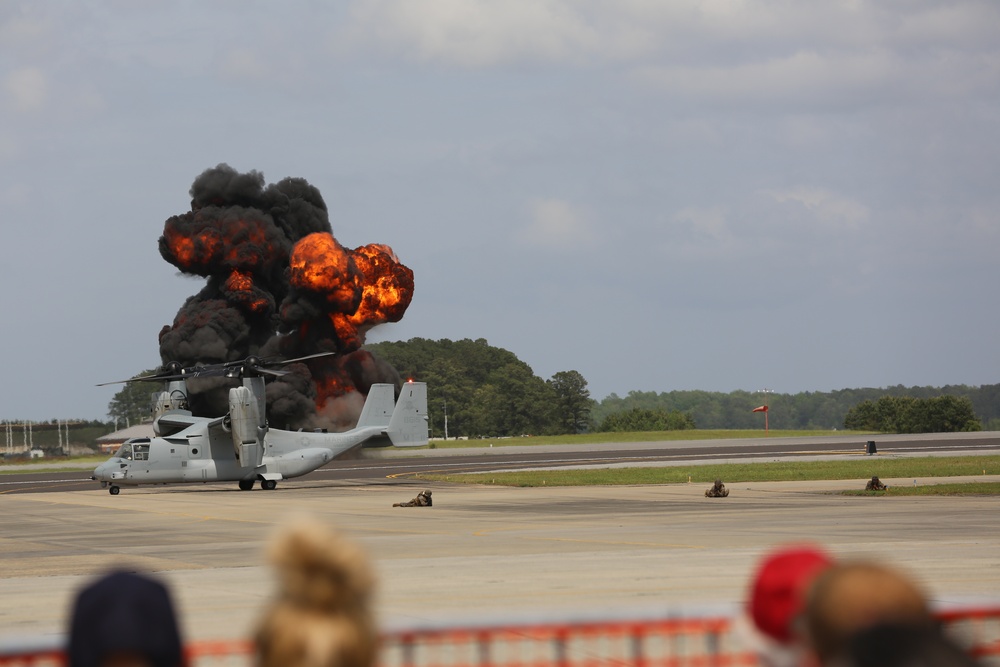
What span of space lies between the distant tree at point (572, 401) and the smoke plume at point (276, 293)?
82.5 meters

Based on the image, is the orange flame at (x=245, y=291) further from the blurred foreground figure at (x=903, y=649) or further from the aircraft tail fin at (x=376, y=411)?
the blurred foreground figure at (x=903, y=649)

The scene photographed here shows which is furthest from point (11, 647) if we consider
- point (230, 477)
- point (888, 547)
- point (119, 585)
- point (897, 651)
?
point (230, 477)

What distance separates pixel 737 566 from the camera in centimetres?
1834

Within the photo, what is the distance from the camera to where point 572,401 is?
17375 cm

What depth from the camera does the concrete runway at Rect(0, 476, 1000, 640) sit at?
15.4 metres

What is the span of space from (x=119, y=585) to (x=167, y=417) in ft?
168

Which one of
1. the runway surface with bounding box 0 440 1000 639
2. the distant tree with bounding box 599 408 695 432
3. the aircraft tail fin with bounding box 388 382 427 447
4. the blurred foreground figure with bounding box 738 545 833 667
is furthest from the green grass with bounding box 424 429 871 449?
the blurred foreground figure with bounding box 738 545 833 667

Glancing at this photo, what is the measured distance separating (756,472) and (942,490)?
617 inches

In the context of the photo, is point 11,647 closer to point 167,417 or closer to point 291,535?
point 291,535

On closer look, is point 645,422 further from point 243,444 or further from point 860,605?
point 860,605

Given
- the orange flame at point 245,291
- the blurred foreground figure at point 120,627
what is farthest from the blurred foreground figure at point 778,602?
the orange flame at point 245,291

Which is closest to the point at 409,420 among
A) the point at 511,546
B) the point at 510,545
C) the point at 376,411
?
the point at 376,411

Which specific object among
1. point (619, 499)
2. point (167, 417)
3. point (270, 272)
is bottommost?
point (619, 499)

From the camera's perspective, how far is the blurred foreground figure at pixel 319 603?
10.4 feet
